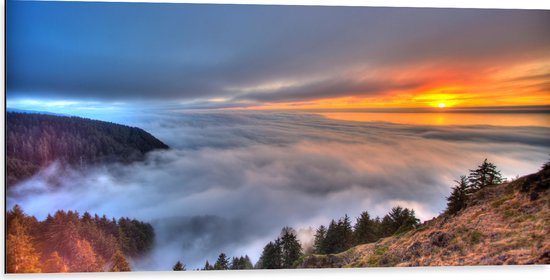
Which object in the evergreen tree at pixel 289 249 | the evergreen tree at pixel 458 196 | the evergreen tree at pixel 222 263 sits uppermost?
the evergreen tree at pixel 458 196

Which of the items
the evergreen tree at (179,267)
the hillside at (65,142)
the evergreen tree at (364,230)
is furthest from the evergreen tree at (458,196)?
the hillside at (65,142)

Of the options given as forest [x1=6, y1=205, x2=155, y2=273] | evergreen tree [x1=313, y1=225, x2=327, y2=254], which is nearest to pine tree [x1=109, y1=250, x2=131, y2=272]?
forest [x1=6, y1=205, x2=155, y2=273]

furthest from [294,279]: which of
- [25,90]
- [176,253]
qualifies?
[25,90]

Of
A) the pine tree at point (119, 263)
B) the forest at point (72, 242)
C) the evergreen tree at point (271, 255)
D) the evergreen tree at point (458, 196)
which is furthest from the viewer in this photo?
the evergreen tree at point (458, 196)

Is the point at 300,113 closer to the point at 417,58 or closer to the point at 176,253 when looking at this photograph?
the point at 417,58

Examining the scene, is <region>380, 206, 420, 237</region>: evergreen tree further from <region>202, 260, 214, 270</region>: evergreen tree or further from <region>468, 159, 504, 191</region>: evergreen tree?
<region>202, 260, 214, 270</region>: evergreen tree

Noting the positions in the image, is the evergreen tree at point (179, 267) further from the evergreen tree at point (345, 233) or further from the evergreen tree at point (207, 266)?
the evergreen tree at point (345, 233)

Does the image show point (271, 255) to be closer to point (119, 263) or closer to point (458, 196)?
point (119, 263)
